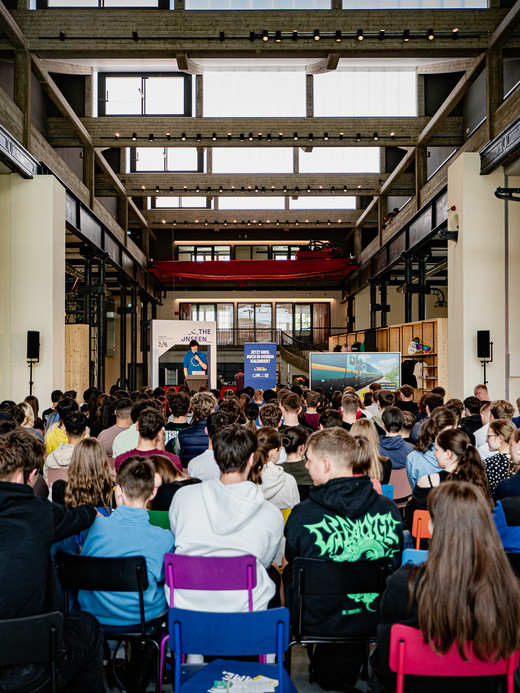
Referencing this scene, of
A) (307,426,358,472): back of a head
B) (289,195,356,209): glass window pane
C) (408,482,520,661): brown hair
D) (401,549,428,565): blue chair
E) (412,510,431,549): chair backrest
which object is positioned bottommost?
(412,510,431,549): chair backrest

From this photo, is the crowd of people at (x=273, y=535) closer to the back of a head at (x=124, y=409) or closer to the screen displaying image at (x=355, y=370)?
the back of a head at (x=124, y=409)

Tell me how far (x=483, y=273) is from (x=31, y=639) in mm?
9836

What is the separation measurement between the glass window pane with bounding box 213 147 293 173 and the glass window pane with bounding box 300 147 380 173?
0.61 metres

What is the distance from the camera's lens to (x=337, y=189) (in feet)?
57.0

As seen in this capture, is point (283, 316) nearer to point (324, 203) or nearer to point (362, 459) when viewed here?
point (324, 203)

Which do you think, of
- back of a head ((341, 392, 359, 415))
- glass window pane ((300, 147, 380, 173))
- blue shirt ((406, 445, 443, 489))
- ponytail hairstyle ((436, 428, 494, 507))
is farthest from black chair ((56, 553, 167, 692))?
glass window pane ((300, 147, 380, 173))

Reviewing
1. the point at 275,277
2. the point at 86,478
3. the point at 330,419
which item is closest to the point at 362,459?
the point at 86,478

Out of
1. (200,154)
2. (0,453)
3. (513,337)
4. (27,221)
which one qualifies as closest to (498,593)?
(0,453)

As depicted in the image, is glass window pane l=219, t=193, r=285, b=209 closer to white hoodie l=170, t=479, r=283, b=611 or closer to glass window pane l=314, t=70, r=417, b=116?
glass window pane l=314, t=70, r=417, b=116

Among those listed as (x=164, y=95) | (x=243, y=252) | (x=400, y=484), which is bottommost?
(x=400, y=484)

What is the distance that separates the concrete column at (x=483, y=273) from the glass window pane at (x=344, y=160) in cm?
736

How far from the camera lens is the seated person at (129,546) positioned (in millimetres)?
2666

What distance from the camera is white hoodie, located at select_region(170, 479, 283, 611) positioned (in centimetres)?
253

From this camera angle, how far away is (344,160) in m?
17.5
